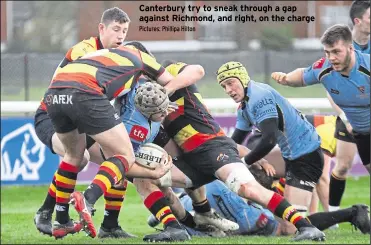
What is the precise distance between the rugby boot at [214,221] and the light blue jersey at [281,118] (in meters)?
0.89

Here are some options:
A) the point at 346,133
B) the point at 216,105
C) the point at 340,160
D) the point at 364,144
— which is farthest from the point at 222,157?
the point at 216,105

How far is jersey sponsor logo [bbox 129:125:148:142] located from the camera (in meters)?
8.80

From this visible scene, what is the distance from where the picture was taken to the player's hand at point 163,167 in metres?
8.65

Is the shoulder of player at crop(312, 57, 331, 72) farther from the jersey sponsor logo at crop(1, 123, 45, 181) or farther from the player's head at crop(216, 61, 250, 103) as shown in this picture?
the jersey sponsor logo at crop(1, 123, 45, 181)

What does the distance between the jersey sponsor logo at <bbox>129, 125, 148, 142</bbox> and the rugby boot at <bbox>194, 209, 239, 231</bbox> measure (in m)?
1.06

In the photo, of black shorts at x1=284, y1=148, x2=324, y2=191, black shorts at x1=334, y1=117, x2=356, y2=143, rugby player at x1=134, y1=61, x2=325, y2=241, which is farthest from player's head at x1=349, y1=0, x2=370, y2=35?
rugby player at x1=134, y1=61, x2=325, y2=241

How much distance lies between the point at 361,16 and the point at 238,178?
97.3 inches

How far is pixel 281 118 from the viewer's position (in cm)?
955

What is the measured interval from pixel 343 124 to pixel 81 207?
3.75 meters

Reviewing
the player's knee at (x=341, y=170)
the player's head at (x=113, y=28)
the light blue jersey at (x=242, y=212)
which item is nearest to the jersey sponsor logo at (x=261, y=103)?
the light blue jersey at (x=242, y=212)

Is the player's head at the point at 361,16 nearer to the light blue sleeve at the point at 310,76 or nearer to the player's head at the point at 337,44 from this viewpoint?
the light blue sleeve at the point at 310,76

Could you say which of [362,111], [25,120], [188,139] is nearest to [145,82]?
[188,139]

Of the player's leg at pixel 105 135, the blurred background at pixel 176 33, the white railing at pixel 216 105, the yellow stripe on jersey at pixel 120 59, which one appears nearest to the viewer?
the player's leg at pixel 105 135

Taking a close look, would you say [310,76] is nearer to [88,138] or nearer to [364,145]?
[364,145]
